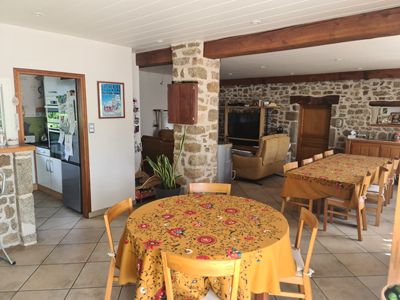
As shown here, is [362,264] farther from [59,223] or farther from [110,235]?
[59,223]

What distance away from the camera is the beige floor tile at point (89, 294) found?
233 cm

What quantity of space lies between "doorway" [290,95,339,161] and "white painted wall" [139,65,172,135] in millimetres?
3488

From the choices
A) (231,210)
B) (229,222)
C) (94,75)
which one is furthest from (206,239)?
(94,75)

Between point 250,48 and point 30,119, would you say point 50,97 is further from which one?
point 250,48

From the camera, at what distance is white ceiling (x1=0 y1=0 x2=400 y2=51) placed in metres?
2.37

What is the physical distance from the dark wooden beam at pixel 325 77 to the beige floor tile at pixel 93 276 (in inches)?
255

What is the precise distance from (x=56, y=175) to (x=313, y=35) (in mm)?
4321

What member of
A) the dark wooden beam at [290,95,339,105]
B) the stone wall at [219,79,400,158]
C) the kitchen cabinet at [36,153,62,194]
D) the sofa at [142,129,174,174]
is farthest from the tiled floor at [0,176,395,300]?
the dark wooden beam at [290,95,339,105]

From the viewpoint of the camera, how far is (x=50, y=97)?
4.39m

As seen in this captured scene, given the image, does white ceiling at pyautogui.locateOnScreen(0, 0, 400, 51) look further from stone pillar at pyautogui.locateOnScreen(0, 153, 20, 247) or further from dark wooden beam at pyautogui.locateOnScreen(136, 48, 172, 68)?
stone pillar at pyautogui.locateOnScreen(0, 153, 20, 247)

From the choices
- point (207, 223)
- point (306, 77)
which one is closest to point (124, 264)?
point (207, 223)

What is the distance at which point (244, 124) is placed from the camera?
8.38 m

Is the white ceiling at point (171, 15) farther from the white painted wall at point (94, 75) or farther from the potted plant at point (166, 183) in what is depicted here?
the potted plant at point (166, 183)

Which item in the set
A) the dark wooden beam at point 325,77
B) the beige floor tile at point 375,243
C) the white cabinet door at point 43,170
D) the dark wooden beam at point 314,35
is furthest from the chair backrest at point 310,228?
the dark wooden beam at point 325,77
